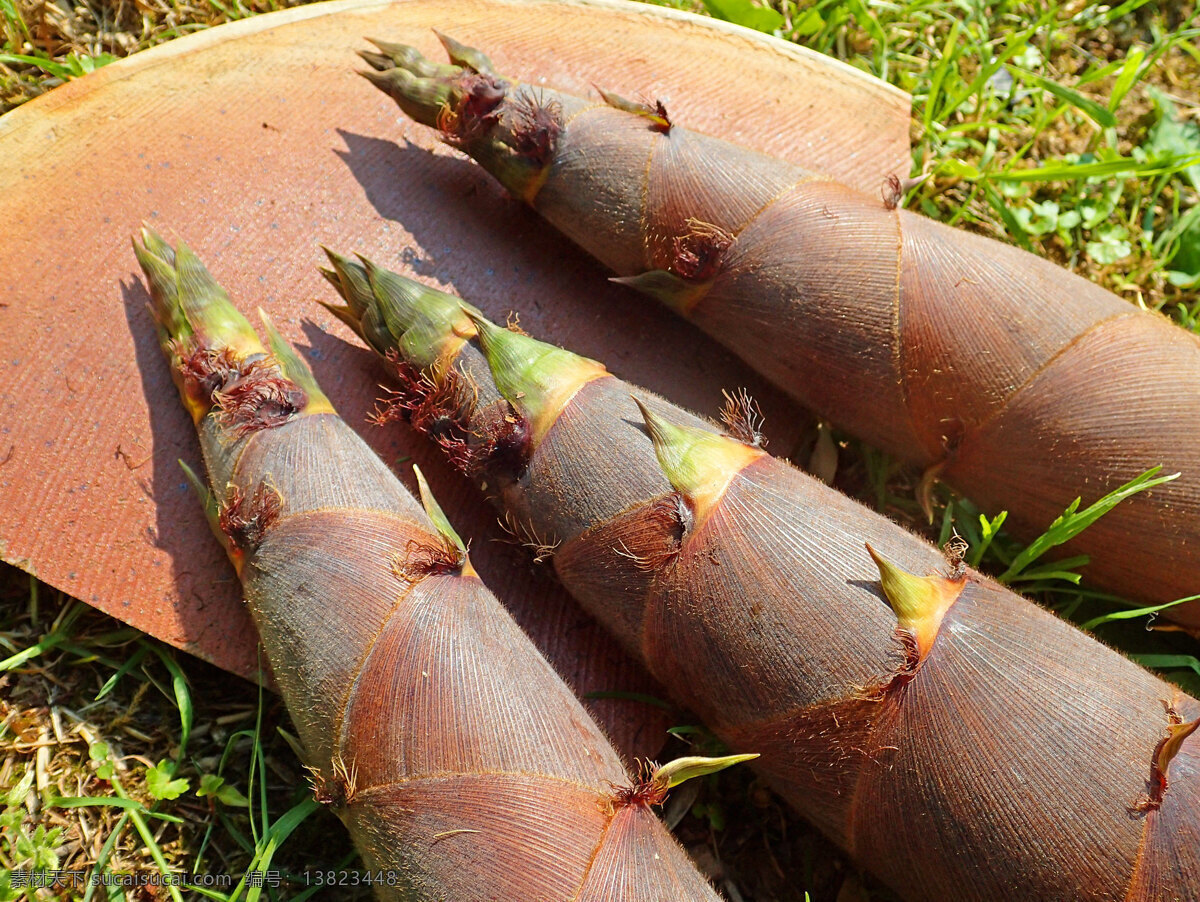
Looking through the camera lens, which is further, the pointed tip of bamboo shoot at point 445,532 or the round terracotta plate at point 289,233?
the round terracotta plate at point 289,233

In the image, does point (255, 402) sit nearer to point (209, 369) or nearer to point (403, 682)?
point (209, 369)

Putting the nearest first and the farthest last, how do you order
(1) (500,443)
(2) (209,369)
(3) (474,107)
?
(1) (500,443)
(2) (209,369)
(3) (474,107)

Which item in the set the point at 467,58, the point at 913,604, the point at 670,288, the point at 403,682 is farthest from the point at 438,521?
the point at 467,58

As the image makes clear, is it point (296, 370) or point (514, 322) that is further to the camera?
Answer: point (514, 322)

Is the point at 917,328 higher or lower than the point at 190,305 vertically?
higher

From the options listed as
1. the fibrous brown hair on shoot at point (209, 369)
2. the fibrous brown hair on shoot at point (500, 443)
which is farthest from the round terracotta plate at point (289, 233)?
the fibrous brown hair on shoot at point (500, 443)

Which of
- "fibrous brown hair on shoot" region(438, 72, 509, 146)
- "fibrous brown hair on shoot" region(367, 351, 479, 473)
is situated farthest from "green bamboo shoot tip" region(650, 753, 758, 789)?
"fibrous brown hair on shoot" region(438, 72, 509, 146)

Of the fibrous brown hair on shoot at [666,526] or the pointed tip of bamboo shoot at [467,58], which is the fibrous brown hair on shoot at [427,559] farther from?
the pointed tip of bamboo shoot at [467,58]
